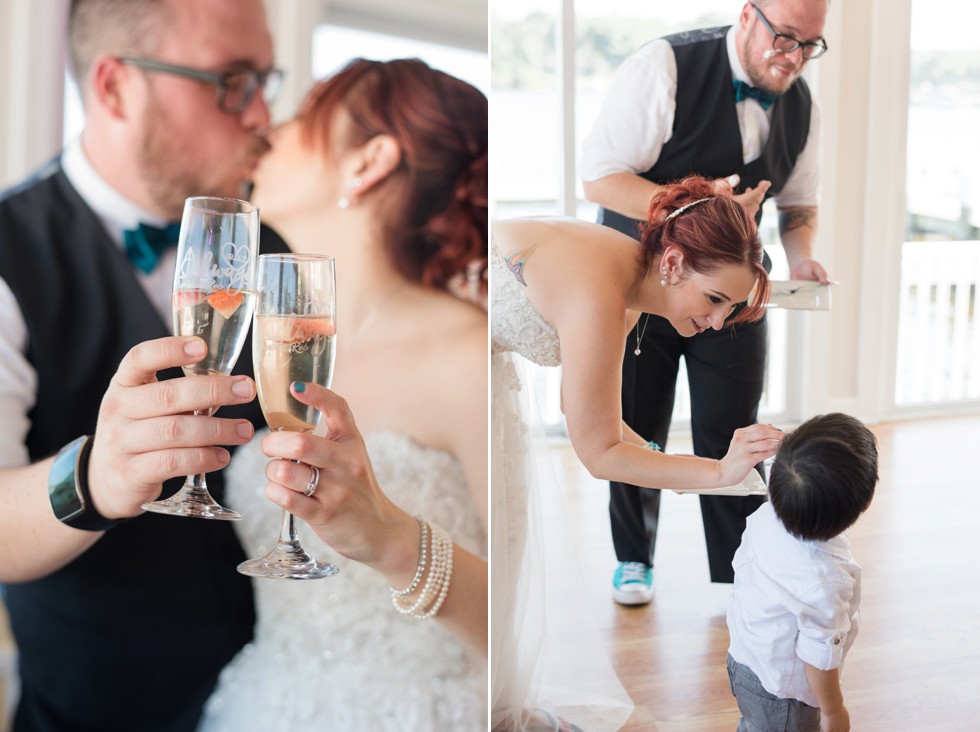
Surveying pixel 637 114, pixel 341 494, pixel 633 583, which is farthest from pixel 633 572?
pixel 637 114

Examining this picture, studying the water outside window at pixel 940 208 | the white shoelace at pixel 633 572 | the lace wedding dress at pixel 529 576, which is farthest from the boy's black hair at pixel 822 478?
the lace wedding dress at pixel 529 576

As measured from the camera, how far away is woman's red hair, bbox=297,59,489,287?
1.38 m

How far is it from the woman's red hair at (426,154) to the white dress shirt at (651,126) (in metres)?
0.24

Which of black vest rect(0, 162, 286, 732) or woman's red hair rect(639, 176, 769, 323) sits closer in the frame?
woman's red hair rect(639, 176, 769, 323)

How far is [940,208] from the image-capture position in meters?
1.16

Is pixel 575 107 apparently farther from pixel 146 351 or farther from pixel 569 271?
pixel 146 351

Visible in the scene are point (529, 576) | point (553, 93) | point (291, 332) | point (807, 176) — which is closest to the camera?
point (291, 332)

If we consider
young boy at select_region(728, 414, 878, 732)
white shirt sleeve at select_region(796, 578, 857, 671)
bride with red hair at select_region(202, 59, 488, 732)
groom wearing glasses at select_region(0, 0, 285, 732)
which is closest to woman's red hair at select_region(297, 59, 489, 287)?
bride with red hair at select_region(202, 59, 488, 732)

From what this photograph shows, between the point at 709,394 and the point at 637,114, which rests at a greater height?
the point at 637,114

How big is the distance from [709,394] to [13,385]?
0.98m

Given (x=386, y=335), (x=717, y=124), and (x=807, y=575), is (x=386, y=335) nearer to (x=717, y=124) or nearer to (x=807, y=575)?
(x=717, y=124)

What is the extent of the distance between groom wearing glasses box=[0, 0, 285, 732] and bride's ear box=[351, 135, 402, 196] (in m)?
0.15

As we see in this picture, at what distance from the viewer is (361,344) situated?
140cm

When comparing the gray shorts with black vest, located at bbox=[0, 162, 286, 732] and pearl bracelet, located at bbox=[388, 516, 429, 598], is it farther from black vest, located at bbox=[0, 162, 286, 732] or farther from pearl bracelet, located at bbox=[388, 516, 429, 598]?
black vest, located at bbox=[0, 162, 286, 732]
